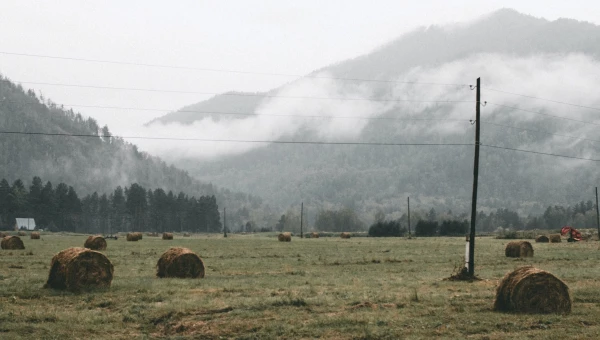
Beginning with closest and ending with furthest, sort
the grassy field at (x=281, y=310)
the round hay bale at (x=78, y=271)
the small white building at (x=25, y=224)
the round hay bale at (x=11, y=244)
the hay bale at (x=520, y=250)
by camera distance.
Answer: the grassy field at (x=281, y=310), the round hay bale at (x=78, y=271), the hay bale at (x=520, y=250), the round hay bale at (x=11, y=244), the small white building at (x=25, y=224)

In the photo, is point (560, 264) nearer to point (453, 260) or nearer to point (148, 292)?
point (453, 260)

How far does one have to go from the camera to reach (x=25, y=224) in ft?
618

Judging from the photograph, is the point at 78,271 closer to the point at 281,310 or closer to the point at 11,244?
the point at 281,310

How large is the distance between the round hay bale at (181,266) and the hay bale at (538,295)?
16.5m

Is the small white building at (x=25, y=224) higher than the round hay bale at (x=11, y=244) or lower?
lower

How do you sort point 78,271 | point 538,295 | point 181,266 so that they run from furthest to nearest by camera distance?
point 181,266 → point 78,271 → point 538,295

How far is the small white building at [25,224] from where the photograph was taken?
186 meters

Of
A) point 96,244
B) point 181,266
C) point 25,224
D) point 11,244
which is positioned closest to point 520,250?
point 181,266

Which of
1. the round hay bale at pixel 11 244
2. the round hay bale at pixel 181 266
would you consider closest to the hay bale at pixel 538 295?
the round hay bale at pixel 181 266

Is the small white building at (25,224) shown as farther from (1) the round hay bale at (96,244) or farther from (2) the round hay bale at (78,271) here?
(2) the round hay bale at (78,271)

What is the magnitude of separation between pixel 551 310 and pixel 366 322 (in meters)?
6.53

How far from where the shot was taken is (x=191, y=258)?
31797 millimetres

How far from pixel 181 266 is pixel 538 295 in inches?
704

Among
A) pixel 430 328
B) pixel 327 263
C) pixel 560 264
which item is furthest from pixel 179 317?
pixel 560 264
